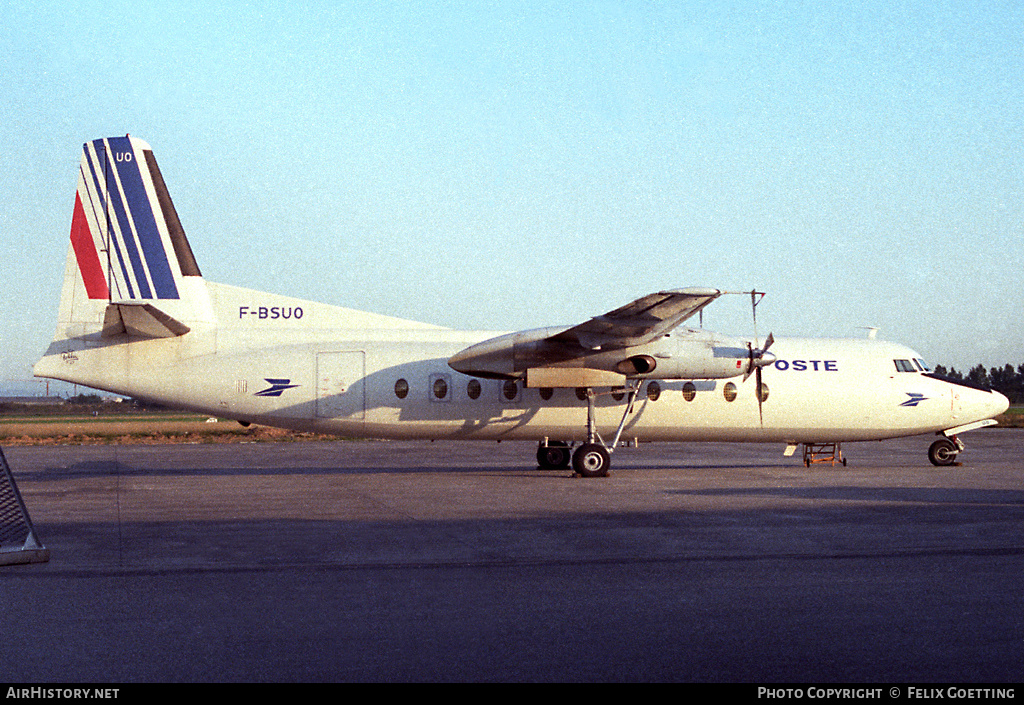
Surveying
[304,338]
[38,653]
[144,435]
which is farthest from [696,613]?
[144,435]

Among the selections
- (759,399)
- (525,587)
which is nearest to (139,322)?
(525,587)

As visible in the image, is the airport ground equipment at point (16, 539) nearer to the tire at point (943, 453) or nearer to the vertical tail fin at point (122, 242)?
the vertical tail fin at point (122, 242)

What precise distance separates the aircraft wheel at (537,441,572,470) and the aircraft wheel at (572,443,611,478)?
279 cm

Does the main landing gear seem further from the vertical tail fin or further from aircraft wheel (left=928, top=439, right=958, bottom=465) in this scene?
the vertical tail fin

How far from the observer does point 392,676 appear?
5047 mm

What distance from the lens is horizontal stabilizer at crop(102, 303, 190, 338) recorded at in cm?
1802

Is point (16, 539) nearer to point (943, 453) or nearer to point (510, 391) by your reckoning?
point (510, 391)

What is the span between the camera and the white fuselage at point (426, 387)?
62.6 feet

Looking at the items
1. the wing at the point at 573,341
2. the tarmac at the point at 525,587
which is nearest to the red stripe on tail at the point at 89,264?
the tarmac at the point at 525,587

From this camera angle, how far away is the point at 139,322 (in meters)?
18.4

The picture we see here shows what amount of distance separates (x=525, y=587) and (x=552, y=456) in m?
14.7

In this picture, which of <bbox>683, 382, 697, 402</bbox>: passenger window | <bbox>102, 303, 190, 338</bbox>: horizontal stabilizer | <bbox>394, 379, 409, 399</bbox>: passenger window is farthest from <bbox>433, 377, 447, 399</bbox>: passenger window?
<bbox>683, 382, 697, 402</bbox>: passenger window

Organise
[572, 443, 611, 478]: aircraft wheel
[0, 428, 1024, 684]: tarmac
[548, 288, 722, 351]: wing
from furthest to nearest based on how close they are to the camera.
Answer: [572, 443, 611, 478]: aircraft wheel < [548, 288, 722, 351]: wing < [0, 428, 1024, 684]: tarmac
